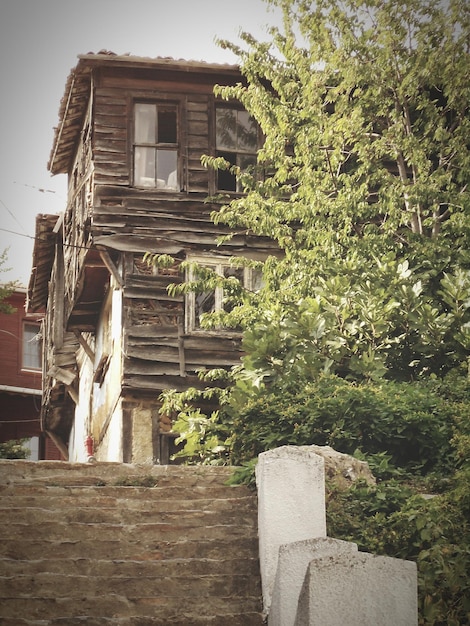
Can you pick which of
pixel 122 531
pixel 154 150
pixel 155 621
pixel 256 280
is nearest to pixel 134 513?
pixel 122 531

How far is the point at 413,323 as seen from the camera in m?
14.2

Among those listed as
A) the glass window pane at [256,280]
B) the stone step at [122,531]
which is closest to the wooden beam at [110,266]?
the glass window pane at [256,280]

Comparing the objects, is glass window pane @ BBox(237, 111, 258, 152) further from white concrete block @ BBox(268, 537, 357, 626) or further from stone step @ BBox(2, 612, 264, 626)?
white concrete block @ BBox(268, 537, 357, 626)

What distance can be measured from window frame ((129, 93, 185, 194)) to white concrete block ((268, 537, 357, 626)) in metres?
12.7

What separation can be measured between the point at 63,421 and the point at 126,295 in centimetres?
1063

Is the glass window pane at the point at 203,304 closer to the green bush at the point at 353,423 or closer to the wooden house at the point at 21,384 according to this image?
the green bush at the point at 353,423

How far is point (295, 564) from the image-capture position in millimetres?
7996

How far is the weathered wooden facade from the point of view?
752 inches

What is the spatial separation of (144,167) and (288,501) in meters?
11.9

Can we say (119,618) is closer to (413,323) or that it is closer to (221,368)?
(413,323)

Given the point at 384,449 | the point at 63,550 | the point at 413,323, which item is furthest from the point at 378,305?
the point at 63,550

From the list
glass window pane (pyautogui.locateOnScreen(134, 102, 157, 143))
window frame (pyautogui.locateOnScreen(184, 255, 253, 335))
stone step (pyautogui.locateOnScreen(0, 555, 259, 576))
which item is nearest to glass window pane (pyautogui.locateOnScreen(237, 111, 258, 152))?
glass window pane (pyautogui.locateOnScreen(134, 102, 157, 143))

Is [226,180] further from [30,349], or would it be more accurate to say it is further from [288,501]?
[30,349]

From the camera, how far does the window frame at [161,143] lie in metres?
20.0
